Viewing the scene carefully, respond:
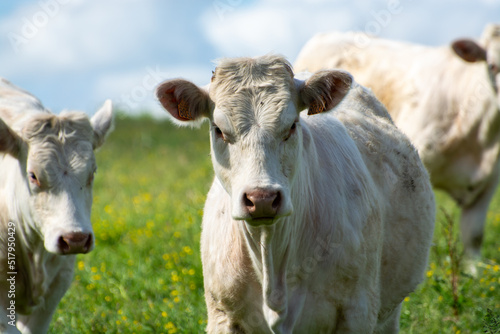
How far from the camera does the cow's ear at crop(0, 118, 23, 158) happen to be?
4.70 meters

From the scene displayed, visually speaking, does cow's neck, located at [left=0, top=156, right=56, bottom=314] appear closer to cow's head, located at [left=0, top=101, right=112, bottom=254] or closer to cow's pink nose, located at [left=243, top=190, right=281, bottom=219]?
cow's head, located at [left=0, top=101, right=112, bottom=254]

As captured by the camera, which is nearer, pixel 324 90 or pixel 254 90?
pixel 254 90

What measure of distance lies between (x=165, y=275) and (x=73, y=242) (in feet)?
7.87

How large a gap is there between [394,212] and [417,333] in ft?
4.27

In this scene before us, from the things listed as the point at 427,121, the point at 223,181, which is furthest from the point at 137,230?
the point at 223,181

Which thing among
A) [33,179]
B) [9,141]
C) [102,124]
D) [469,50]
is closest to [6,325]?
[33,179]

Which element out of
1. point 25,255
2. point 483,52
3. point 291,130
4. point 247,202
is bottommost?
point 483,52

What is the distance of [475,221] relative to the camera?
8.02 metres

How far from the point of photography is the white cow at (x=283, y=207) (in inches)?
135

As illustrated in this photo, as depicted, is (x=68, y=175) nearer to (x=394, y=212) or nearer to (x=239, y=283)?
(x=239, y=283)

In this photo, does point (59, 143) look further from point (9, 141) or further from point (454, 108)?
point (454, 108)

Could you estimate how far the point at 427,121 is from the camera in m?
7.95

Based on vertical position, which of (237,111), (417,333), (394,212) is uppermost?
(237,111)

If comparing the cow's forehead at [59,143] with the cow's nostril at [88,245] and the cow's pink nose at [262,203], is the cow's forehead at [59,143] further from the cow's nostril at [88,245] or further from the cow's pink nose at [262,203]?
the cow's pink nose at [262,203]
